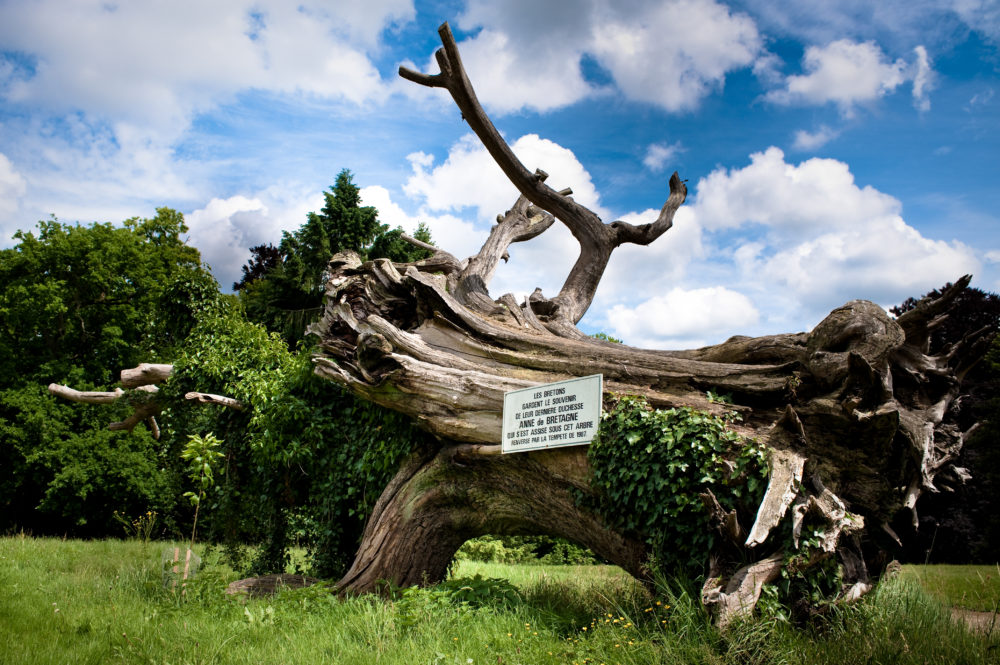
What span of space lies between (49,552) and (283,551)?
5869 mm

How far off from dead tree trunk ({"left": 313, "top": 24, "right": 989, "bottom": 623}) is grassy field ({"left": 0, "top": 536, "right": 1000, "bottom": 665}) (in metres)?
0.37

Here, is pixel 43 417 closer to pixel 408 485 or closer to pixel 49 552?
pixel 49 552

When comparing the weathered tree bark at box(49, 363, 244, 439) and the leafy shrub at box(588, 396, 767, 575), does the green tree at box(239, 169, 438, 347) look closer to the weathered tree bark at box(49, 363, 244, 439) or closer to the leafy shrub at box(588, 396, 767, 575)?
the weathered tree bark at box(49, 363, 244, 439)

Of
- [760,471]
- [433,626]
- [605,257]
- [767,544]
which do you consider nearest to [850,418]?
[760,471]

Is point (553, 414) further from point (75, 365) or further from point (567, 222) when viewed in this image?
point (75, 365)

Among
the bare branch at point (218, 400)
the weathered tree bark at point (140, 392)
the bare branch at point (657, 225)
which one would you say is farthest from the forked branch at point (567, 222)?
the weathered tree bark at point (140, 392)

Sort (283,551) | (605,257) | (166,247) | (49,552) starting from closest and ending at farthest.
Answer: (283,551)
(605,257)
(49,552)
(166,247)

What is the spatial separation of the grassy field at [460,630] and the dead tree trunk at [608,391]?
1.22 ft

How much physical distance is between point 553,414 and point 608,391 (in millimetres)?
612

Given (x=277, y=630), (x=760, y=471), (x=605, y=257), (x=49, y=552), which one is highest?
(x=605, y=257)

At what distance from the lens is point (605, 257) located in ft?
37.3

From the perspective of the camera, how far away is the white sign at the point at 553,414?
645 cm

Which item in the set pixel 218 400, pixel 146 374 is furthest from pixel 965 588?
pixel 146 374

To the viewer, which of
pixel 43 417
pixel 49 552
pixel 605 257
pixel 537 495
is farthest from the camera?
pixel 43 417
